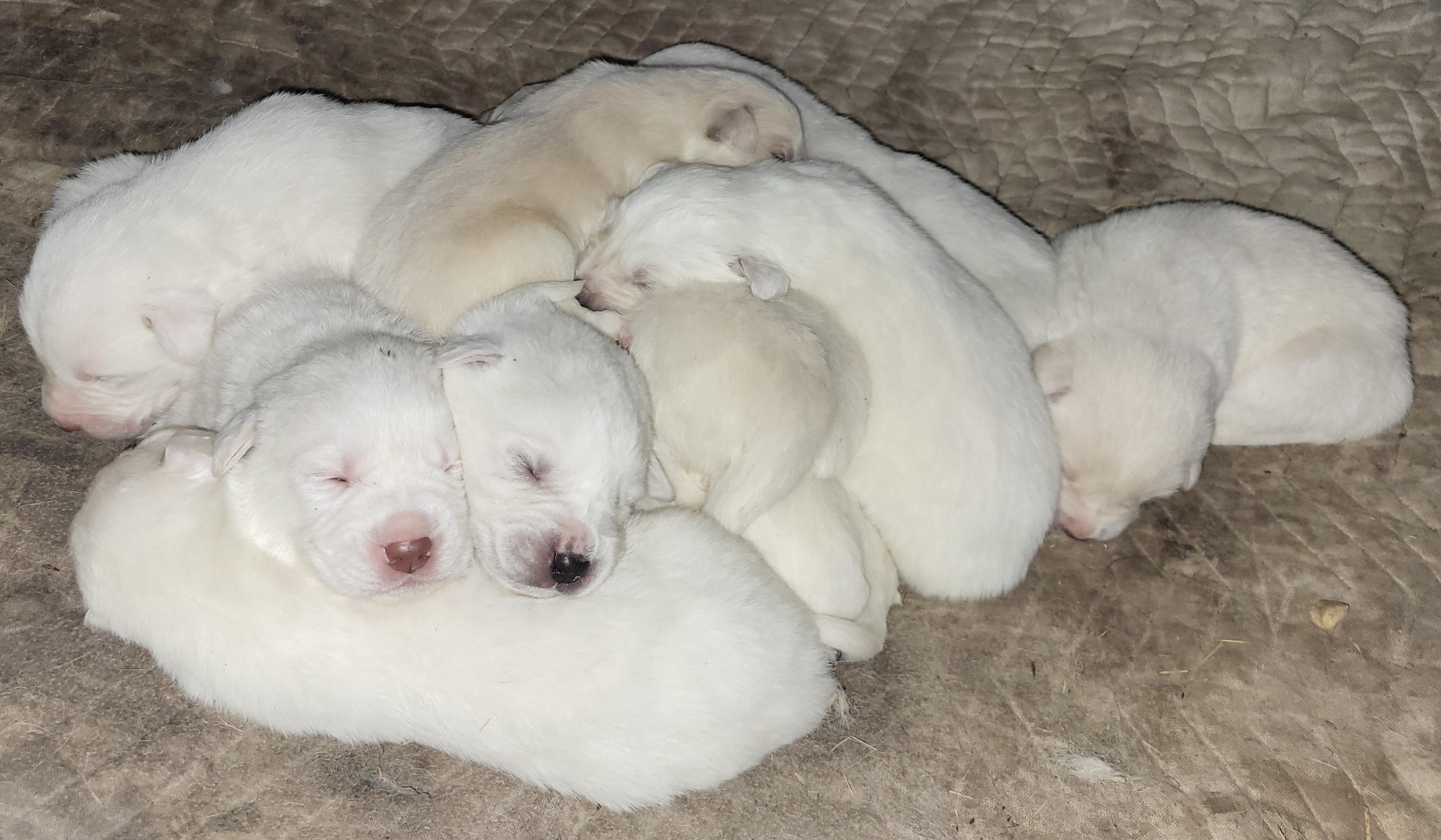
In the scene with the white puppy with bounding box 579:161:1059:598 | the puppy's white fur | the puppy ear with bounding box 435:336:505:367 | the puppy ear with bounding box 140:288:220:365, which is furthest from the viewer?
the puppy ear with bounding box 140:288:220:365

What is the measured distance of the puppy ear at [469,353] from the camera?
90.9 inches

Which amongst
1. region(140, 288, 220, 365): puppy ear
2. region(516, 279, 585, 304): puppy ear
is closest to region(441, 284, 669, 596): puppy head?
region(516, 279, 585, 304): puppy ear

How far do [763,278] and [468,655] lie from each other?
107 cm

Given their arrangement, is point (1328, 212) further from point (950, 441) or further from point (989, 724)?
point (989, 724)

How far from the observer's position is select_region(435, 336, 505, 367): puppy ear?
2.31 meters

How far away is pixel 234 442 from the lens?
2238mm

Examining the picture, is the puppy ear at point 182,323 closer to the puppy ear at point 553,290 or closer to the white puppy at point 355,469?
the white puppy at point 355,469

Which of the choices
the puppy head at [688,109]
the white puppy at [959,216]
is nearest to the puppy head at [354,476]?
the puppy head at [688,109]

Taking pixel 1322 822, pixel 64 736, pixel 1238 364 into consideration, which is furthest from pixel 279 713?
pixel 1238 364

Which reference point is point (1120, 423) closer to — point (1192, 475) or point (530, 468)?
point (1192, 475)

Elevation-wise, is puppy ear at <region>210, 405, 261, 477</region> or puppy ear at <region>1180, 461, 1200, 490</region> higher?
puppy ear at <region>210, 405, 261, 477</region>

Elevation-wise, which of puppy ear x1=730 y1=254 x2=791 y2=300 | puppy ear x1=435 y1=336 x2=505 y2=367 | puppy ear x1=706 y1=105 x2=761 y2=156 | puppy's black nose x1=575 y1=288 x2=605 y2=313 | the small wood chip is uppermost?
puppy ear x1=706 y1=105 x2=761 y2=156

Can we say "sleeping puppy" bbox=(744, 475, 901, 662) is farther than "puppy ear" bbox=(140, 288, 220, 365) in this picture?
No

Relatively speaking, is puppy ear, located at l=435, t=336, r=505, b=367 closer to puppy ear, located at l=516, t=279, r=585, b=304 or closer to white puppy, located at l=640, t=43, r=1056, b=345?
puppy ear, located at l=516, t=279, r=585, b=304
